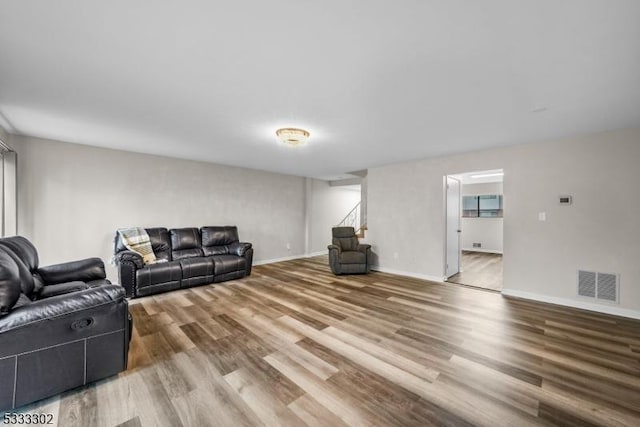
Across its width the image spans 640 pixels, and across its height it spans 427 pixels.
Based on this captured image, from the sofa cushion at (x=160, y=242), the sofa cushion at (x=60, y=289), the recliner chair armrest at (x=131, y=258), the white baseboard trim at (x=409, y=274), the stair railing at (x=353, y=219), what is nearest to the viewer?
the sofa cushion at (x=60, y=289)

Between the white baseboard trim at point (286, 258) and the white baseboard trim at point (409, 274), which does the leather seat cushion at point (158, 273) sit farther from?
the white baseboard trim at point (409, 274)

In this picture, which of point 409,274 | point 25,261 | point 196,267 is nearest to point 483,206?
point 409,274

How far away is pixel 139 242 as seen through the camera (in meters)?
4.27

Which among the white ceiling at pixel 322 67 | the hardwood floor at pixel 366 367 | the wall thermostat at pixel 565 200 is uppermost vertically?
the white ceiling at pixel 322 67

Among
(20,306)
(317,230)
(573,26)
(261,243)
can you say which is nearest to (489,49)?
(573,26)

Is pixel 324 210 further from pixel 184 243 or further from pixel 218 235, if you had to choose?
pixel 184 243

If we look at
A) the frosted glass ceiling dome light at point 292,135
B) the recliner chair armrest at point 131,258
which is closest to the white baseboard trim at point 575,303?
the frosted glass ceiling dome light at point 292,135

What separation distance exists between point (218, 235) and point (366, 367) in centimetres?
424

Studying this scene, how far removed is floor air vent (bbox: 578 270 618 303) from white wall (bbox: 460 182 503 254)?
5140mm

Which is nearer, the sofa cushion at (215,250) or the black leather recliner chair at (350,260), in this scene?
the sofa cushion at (215,250)

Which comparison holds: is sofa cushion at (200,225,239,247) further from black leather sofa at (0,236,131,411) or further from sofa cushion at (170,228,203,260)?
black leather sofa at (0,236,131,411)

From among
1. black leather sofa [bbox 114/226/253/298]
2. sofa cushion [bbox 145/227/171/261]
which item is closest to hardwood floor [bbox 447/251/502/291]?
black leather sofa [bbox 114/226/253/298]

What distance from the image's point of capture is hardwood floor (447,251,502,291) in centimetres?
463

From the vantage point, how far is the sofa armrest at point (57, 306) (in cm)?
152
